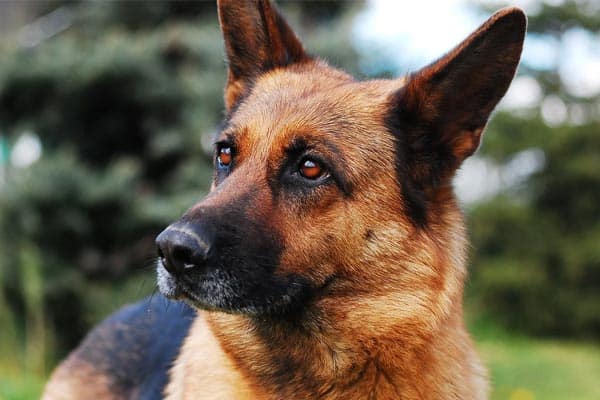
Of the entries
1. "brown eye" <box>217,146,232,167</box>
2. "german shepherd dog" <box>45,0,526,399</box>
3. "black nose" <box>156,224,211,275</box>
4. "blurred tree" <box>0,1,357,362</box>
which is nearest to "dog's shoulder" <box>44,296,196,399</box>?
"german shepherd dog" <box>45,0,526,399</box>

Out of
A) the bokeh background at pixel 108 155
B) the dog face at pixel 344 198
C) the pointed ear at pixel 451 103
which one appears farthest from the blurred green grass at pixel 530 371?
the pointed ear at pixel 451 103

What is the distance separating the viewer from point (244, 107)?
336cm

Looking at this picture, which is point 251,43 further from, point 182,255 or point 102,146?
point 102,146

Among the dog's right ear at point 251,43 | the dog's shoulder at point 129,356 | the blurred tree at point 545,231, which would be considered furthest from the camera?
the blurred tree at point 545,231

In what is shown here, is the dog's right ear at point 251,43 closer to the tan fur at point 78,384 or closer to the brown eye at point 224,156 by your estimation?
the brown eye at point 224,156

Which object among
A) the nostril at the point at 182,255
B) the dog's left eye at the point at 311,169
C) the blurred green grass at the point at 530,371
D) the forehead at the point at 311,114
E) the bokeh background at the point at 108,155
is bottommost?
the blurred green grass at the point at 530,371

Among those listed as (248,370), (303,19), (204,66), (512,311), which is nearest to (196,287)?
(248,370)

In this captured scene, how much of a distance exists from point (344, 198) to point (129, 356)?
1606 mm

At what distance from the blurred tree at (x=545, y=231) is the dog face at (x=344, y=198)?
8744 mm

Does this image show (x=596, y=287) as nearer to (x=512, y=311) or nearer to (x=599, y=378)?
(x=512, y=311)

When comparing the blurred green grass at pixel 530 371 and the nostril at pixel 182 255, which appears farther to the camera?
the blurred green grass at pixel 530 371

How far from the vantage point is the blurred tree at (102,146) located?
25.4ft

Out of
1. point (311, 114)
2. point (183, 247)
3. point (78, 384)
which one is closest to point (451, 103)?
point (311, 114)

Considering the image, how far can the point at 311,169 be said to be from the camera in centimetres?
295
